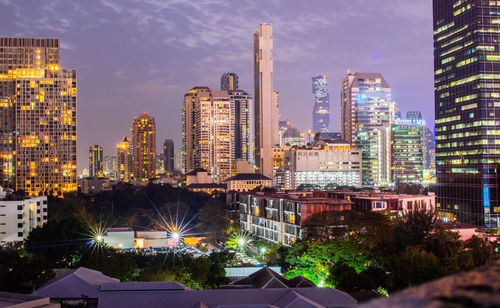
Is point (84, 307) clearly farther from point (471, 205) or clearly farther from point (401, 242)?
point (471, 205)

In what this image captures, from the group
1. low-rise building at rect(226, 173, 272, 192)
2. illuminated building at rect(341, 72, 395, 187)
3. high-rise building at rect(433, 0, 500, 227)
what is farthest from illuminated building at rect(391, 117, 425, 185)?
high-rise building at rect(433, 0, 500, 227)

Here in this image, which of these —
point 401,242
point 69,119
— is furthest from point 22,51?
point 401,242

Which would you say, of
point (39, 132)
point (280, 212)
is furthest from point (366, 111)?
point (280, 212)

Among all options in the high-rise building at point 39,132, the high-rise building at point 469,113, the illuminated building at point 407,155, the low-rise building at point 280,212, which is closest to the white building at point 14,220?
the low-rise building at point 280,212

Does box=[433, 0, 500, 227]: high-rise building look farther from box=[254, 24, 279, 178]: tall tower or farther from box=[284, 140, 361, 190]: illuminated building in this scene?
box=[254, 24, 279, 178]: tall tower

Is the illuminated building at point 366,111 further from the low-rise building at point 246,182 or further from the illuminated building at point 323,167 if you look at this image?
the low-rise building at point 246,182

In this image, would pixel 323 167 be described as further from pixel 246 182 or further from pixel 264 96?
pixel 264 96

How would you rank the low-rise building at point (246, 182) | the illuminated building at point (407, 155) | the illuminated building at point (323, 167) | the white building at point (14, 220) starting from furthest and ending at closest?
the illuminated building at point (407, 155) → the illuminated building at point (323, 167) → the low-rise building at point (246, 182) → the white building at point (14, 220)
